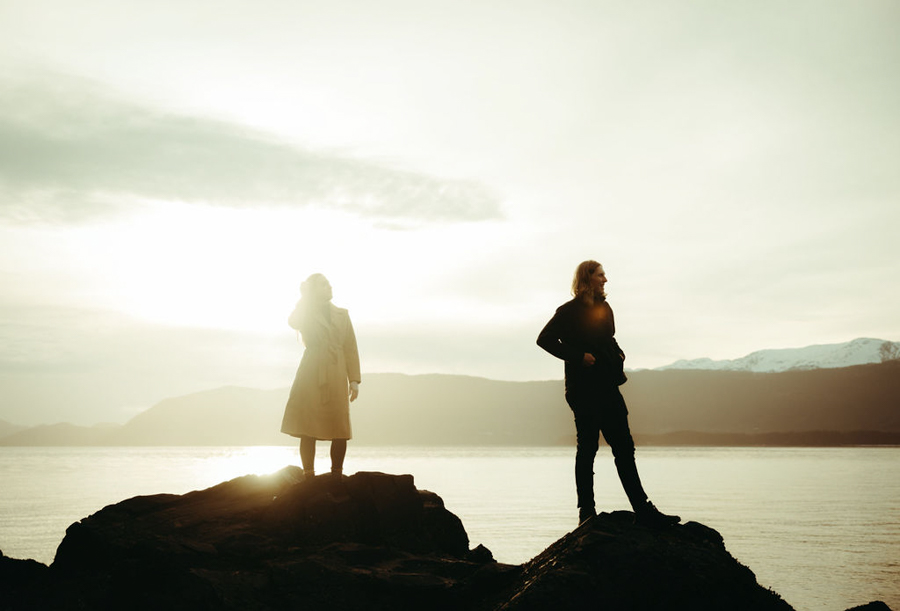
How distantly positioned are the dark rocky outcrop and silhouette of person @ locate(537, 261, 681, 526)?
68 cm

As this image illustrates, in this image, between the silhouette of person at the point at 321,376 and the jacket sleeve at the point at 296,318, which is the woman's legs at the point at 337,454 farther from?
the jacket sleeve at the point at 296,318

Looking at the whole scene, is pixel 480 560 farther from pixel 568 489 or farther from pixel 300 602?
pixel 568 489

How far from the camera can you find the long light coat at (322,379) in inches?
414

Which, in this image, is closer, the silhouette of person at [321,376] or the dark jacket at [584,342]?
the dark jacket at [584,342]

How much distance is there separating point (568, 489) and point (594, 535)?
5647 cm

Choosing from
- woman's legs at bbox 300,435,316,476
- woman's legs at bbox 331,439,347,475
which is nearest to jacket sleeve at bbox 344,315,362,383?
woman's legs at bbox 331,439,347,475

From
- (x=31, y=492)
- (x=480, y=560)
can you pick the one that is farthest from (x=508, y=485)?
(x=480, y=560)

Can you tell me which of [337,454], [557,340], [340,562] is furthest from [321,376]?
[557,340]

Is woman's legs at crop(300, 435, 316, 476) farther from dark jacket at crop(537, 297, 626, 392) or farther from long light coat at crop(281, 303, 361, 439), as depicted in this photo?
dark jacket at crop(537, 297, 626, 392)

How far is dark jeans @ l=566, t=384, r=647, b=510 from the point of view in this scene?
826 cm

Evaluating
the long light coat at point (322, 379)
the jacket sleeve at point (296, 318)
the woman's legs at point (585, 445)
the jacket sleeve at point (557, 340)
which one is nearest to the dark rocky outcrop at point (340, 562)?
the woman's legs at point (585, 445)

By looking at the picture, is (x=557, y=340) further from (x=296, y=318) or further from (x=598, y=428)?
(x=296, y=318)

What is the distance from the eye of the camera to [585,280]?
854 centimetres

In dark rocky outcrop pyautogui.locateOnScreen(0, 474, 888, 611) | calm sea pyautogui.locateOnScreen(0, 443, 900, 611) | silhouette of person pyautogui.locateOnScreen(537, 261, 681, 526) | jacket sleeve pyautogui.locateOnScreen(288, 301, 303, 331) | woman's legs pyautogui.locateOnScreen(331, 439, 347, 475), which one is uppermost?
jacket sleeve pyautogui.locateOnScreen(288, 301, 303, 331)
